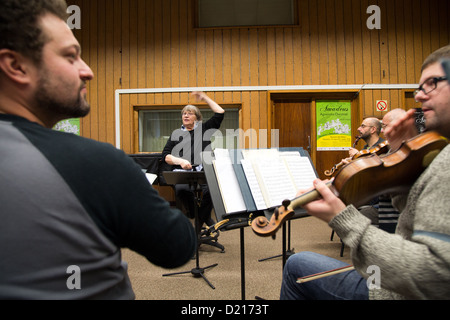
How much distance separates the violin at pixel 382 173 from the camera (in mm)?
811

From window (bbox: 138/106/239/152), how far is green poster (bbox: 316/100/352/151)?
1580 mm

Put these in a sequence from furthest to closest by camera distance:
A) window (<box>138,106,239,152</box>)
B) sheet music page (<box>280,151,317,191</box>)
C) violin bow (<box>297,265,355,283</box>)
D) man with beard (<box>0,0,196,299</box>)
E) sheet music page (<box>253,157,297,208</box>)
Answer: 1. window (<box>138,106,239,152</box>)
2. sheet music page (<box>280,151,317,191</box>)
3. sheet music page (<box>253,157,297,208</box>)
4. violin bow (<box>297,265,355,283</box>)
5. man with beard (<box>0,0,196,299</box>)

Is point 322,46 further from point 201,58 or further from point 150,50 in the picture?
point 150,50

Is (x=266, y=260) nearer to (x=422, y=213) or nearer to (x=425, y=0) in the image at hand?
(x=422, y=213)

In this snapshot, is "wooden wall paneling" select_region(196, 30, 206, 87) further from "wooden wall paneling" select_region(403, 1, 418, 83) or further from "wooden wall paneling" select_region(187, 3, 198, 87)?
"wooden wall paneling" select_region(403, 1, 418, 83)

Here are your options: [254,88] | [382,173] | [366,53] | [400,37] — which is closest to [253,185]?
[382,173]

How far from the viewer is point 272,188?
1.34 metres

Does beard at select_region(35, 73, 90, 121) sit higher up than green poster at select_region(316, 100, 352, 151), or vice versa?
green poster at select_region(316, 100, 352, 151)

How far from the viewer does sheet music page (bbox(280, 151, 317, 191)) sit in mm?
1433

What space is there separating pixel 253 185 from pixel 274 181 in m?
0.11

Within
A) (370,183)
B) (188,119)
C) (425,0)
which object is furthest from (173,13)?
(370,183)

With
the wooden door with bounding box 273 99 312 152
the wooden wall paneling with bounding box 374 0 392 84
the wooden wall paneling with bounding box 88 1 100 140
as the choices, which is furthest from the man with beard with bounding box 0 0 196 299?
the wooden wall paneling with bounding box 374 0 392 84

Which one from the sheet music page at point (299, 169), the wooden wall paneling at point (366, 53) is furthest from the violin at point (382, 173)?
the wooden wall paneling at point (366, 53)

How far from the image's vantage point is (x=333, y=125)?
5160 mm
